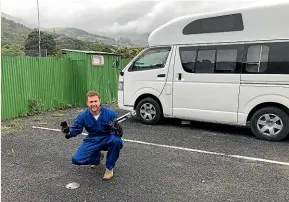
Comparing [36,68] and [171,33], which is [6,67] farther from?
[171,33]

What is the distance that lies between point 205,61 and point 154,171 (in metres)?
3.10

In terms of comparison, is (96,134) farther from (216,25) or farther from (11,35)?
(11,35)

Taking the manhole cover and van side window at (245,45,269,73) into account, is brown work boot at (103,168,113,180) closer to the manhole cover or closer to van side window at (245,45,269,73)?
the manhole cover

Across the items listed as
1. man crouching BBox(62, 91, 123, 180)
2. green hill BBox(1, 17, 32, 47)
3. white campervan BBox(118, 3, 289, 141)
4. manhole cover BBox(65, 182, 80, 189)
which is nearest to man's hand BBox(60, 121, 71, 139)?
man crouching BBox(62, 91, 123, 180)

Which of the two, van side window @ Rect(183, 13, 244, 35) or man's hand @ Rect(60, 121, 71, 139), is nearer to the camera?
man's hand @ Rect(60, 121, 71, 139)

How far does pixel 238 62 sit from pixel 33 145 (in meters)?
4.27

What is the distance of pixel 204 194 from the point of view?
3.30 meters

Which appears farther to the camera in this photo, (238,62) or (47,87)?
(47,87)

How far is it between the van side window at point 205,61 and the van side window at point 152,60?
0.80 metres

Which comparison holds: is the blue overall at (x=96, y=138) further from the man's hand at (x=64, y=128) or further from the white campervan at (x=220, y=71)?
the white campervan at (x=220, y=71)

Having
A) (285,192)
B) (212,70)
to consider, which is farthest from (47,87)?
(285,192)

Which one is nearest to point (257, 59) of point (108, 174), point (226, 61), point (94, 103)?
point (226, 61)

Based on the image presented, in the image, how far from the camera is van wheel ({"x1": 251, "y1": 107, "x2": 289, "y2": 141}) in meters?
5.48

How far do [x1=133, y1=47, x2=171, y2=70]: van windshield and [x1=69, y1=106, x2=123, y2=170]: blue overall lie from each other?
3269 millimetres
